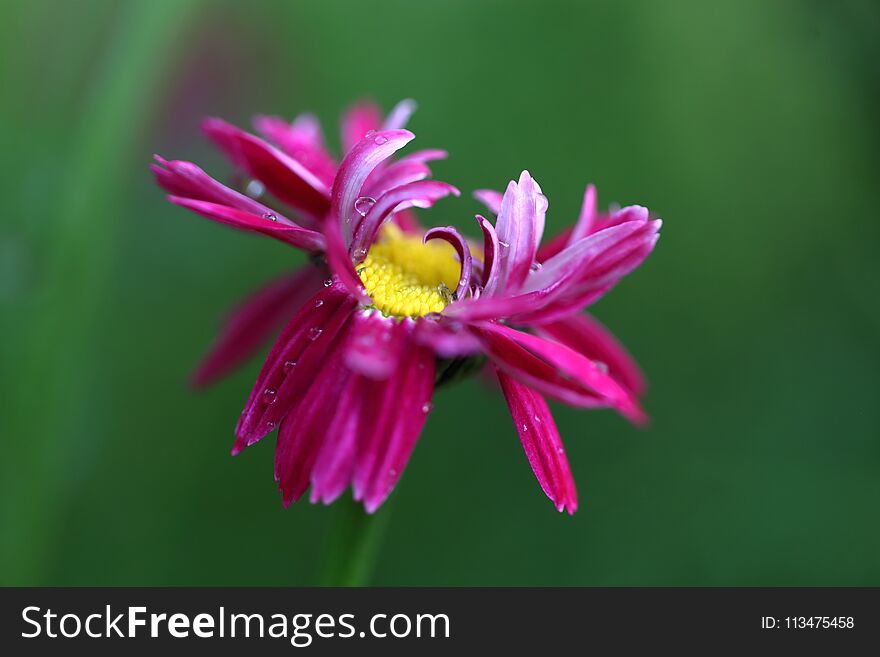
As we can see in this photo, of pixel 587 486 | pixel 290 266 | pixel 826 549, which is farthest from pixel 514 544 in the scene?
pixel 290 266

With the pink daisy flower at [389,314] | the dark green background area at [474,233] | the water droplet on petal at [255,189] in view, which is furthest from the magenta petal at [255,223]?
the dark green background area at [474,233]

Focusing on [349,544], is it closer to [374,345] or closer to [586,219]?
[374,345]

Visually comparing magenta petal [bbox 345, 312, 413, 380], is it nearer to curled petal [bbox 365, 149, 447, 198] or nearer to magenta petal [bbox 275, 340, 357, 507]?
magenta petal [bbox 275, 340, 357, 507]

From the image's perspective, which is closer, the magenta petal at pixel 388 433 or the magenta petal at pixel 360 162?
the magenta petal at pixel 388 433

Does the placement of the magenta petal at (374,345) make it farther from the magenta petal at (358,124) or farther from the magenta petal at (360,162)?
the magenta petal at (358,124)

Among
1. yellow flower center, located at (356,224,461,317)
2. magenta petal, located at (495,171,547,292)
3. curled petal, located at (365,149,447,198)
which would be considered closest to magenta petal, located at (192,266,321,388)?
yellow flower center, located at (356,224,461,317)
